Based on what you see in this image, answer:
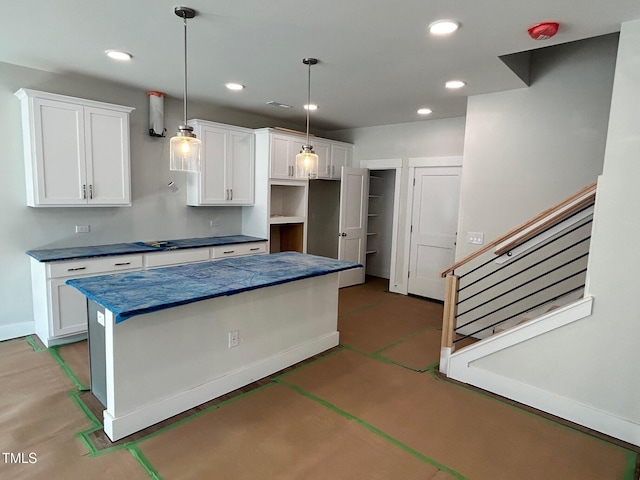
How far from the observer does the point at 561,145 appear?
3.58m

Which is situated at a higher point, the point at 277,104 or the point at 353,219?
the point at 277,104

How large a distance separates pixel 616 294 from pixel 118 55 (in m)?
4.14

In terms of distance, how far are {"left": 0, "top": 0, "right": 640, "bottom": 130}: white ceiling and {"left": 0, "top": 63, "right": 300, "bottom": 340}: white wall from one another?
251 millimetres

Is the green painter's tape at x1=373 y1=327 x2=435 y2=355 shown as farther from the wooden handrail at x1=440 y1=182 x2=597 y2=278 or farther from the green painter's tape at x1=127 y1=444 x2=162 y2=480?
the green painter's tape at x1=127 y1=444 x2=162 y2=480

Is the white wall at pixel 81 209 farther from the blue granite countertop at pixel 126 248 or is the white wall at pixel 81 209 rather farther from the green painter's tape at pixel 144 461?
the green painter's tape at pixel 144 461

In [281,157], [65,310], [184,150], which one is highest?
[281,157]

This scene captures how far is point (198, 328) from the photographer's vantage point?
2.66 metres

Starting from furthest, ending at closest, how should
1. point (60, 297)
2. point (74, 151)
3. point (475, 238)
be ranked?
point (475, 238) → point (74, 151) → point (60, 297)

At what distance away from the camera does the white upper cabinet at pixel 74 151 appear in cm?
342

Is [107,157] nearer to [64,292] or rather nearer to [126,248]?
[126,248]

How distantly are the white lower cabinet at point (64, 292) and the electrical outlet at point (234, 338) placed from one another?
1697mm

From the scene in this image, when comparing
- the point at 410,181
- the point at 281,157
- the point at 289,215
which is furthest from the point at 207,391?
the point at 410,181

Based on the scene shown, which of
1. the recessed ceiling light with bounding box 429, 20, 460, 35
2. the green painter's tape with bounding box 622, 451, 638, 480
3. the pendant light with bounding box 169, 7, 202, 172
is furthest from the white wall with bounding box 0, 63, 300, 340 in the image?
the green painter's tape with bounding box 622, 451, 638, 480

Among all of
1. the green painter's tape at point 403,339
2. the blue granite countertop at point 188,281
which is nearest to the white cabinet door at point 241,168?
the blue granite countertop at point 188,281
